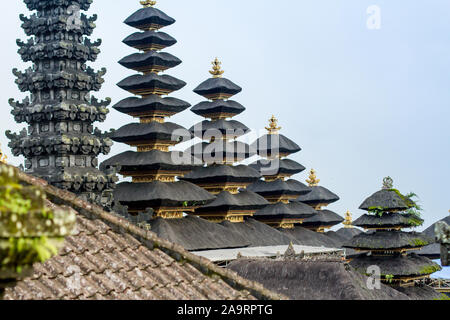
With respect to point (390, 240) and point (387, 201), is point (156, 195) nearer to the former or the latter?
point (387, 201)

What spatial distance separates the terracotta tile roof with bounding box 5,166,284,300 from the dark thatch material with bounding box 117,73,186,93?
26.4 m

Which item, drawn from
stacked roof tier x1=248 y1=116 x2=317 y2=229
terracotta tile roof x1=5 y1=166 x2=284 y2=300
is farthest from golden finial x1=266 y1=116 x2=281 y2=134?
terracotta tile roof x1=5 y1=166 x2=284 y2=300

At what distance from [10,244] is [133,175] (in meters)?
29.8

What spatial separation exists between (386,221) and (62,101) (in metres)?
13.6

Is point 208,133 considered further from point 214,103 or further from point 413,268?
point 413,268

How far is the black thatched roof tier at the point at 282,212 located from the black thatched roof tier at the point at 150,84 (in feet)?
38.8

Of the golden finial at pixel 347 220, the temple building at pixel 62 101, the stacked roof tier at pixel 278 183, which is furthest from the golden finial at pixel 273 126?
the temple building at pixel 62 101

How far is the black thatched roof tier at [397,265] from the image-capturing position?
29.3 metres

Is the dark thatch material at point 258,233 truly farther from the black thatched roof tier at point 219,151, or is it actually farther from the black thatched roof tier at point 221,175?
the black thatched roof tier at point 219,151

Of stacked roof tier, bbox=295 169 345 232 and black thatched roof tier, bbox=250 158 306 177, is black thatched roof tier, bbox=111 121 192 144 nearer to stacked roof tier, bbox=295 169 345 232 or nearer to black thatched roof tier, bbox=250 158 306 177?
black thatched roof tier, bbox=250 158 306 177

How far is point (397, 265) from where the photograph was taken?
96.9 feet

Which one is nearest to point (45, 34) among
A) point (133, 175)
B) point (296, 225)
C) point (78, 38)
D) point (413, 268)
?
point (78, 38)

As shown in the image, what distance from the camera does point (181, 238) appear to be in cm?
3241

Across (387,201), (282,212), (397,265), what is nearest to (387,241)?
(397,265)
